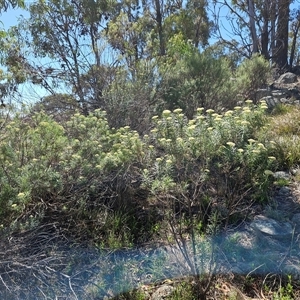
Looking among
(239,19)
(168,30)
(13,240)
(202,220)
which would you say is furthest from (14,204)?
(239,19)

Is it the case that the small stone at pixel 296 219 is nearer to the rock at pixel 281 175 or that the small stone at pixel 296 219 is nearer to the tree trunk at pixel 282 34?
the rock at pixel 281 175

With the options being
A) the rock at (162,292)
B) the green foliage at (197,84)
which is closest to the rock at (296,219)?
the rock at (162,292)

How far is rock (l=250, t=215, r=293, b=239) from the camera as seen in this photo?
3.69 m

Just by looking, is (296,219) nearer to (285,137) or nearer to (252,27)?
(285,137)

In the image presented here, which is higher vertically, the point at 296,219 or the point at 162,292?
the point at 296,219

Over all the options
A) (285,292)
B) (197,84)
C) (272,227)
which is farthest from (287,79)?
(285,292)

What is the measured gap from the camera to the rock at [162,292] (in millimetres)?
3224

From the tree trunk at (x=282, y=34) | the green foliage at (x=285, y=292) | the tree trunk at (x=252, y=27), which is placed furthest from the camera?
the tree trunk at (x=282, y=34)

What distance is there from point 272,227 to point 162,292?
1253 millimetres

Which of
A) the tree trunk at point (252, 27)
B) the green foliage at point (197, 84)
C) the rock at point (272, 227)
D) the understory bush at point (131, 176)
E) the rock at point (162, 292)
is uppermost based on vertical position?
the tree trunk at point (252, 27)

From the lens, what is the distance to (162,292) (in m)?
3.27

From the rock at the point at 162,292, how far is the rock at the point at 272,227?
1.05m

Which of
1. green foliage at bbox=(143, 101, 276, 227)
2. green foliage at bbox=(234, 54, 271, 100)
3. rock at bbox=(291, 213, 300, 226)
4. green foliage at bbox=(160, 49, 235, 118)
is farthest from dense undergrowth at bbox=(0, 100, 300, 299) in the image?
green foliage at bbox=(234, 54, 271, 100)

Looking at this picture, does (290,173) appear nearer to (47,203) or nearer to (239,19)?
(47,203)
